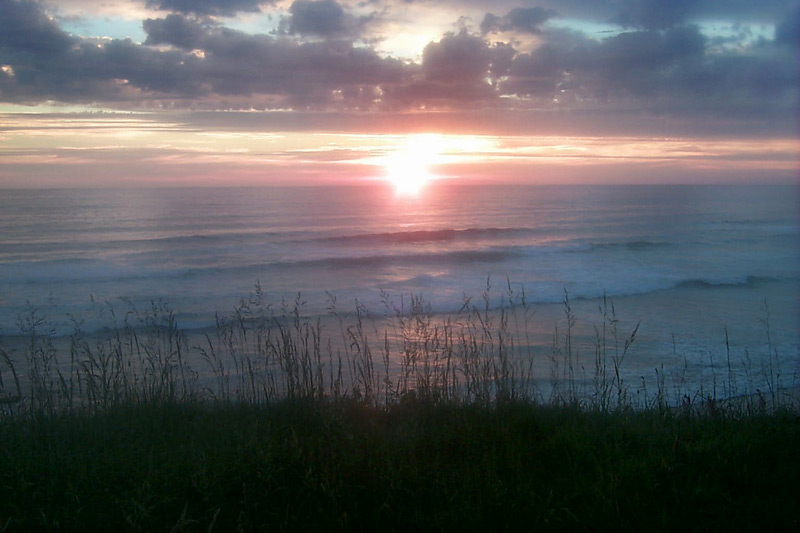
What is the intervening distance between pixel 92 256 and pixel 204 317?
45.2 ft

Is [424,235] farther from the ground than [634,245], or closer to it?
farther from the ground

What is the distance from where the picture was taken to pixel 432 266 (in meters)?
25.2

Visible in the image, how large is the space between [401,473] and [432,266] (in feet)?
70.2

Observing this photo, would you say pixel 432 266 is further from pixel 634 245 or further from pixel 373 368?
pixel 373 368

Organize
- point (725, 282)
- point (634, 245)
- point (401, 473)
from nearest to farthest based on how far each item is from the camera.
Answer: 1. point (401, 473)
2. point (725, 282)
3. point (634, 245)

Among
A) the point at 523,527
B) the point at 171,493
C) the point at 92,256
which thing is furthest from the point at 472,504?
the point at 92,256

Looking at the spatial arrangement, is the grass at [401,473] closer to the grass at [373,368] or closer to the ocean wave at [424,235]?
the grass at [373,368]

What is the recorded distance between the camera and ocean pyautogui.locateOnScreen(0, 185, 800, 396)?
14.9 meters

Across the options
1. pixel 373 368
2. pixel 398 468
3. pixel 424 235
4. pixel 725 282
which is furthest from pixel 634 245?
pixel 398 468

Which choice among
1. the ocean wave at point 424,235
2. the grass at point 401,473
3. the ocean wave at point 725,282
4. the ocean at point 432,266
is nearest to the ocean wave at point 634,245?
the ocean at point 432,266

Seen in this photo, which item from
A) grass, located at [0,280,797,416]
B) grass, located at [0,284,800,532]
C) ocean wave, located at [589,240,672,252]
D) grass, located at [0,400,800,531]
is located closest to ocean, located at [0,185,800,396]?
ocean wave, located at [589,240,672,252]

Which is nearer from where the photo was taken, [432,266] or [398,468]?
A: [398,468]

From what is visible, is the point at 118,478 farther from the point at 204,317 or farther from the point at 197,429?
the point at 204,317

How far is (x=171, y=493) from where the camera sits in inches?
147
